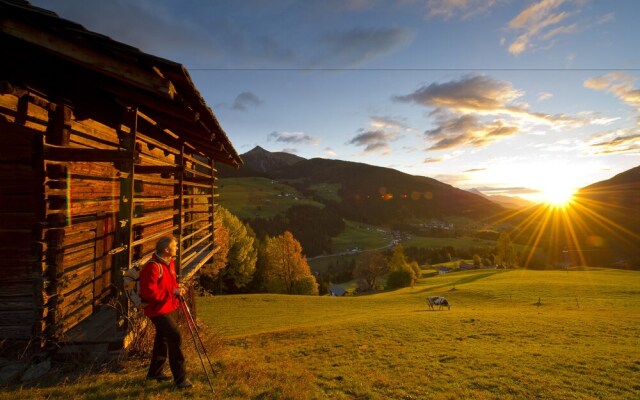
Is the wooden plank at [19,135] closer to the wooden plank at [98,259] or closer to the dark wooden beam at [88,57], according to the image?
the dark wooden beam at [88,57]

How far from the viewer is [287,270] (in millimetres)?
57062

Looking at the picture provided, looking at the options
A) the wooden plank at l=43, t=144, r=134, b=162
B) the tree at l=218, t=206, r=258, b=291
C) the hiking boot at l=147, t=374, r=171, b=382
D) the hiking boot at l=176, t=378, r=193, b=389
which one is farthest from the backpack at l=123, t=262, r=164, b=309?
the tree at l=218, t=206, r=258, b=291

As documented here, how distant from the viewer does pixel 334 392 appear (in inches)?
328

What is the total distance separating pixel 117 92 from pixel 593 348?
19299mm

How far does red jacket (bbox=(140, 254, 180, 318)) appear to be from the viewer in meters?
5.94

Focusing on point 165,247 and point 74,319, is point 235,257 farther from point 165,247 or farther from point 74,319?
point 165,247

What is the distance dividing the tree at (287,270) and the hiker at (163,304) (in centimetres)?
5088

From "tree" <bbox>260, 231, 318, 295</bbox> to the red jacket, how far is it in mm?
51276

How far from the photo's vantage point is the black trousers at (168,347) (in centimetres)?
616

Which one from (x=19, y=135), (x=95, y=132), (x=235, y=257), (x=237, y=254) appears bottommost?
(x=235, y=257)

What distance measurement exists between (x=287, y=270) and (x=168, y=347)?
5161 centimetres

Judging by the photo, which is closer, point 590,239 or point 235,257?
point 235,257

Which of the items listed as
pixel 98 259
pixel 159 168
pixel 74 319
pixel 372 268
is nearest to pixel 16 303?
pixel 74 319

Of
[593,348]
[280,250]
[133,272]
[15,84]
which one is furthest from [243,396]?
[280,250]
